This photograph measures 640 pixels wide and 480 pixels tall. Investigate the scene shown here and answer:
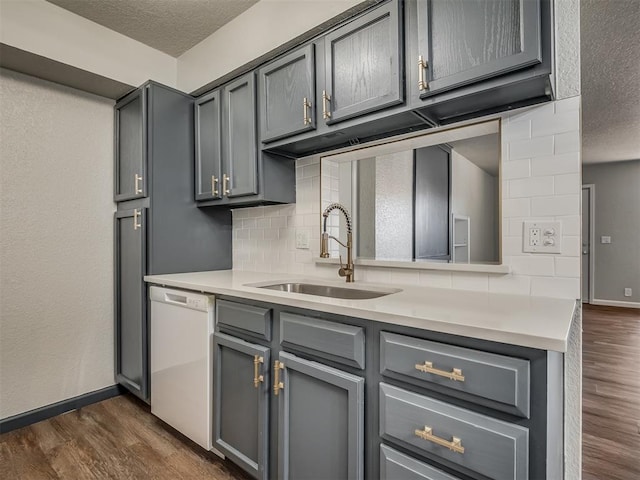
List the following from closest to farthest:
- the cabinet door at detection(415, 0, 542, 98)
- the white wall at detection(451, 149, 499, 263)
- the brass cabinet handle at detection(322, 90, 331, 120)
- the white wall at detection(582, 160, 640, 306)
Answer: the cabinet door at detection(415, 0, 542, 98)
the white wall at detection(451, 149, 499, 263)
the brass cabinet handle at detection(322, 90, 331, 120)
the white wall at detection(582, 160, 640, 306)

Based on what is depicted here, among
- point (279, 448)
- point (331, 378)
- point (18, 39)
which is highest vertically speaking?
point (18, 39)

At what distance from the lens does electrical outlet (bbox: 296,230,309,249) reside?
7.19 ft

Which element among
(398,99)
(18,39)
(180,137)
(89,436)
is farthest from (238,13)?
(89,436)

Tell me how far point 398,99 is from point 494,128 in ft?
1.42

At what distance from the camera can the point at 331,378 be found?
47.8 inches

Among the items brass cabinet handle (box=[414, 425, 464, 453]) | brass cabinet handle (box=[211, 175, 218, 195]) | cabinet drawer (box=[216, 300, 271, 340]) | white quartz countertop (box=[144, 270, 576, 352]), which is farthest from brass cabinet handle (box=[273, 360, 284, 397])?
brass cabinet handle (box=[211, 175, 218, 195])

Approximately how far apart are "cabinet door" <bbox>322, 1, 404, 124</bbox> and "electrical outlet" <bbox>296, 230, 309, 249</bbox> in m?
0.77

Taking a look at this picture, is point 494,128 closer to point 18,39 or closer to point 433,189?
point 433,189

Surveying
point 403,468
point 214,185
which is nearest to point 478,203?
point 403,468

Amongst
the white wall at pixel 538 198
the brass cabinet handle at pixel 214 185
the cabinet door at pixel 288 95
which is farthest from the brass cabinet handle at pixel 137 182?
the white wall at pixel 538 198

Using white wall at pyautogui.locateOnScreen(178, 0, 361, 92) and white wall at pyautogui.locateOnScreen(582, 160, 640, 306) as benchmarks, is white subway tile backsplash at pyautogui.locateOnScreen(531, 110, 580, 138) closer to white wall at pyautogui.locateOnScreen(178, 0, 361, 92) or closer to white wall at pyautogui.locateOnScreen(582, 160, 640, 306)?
white wall at pyautogui.locateOnScreen(178, 0, 361, 92)

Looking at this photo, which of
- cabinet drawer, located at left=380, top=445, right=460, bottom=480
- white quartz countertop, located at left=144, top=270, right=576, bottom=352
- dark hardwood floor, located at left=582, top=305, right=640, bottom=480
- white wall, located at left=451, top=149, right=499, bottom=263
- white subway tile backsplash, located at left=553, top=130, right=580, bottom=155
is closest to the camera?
white quartz countertop, located at left=144, top=270, right=576, bottom=352

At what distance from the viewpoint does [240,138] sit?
2096mm

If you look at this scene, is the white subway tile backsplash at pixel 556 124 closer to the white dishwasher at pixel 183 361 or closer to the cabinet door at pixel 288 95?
the cabinet door at pixel 288 95
